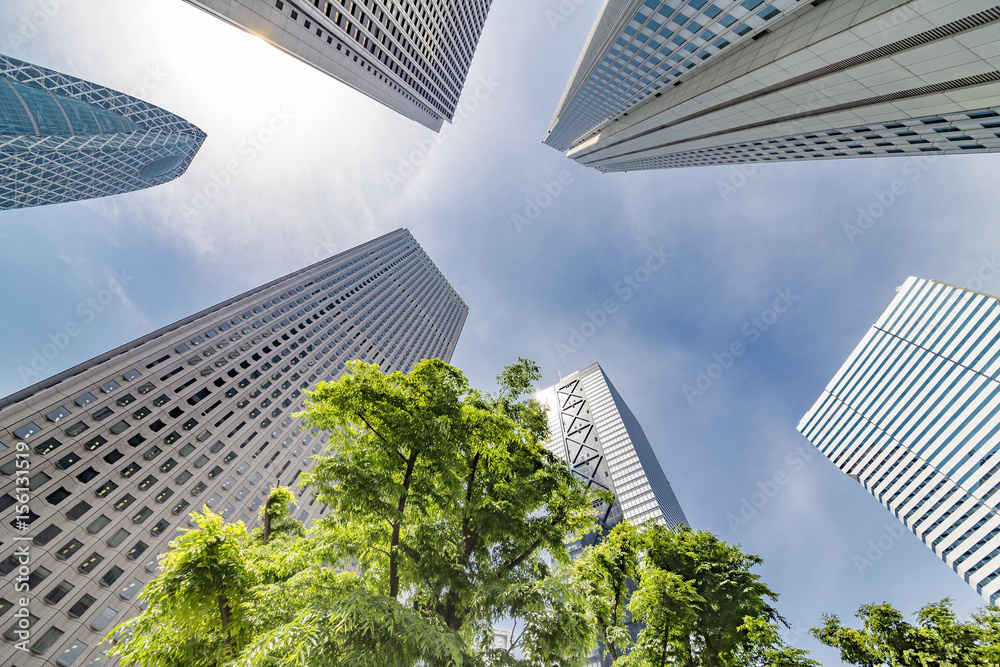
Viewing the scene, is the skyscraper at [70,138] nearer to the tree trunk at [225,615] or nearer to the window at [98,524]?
the window at [98,524]

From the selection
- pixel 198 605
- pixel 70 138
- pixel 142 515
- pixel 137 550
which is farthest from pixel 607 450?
pixel 70 138

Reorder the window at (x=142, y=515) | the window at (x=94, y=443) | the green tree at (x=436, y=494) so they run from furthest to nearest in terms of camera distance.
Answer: the window at (x=142, y=515) → the window at (x=94, y=443) → the green tree at (x=436, y=494)

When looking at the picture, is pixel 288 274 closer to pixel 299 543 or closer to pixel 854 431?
pixel 299 543

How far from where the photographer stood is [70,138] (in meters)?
83.0

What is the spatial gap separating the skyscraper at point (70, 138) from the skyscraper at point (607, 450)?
121725 mm

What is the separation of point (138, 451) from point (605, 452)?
8198cm

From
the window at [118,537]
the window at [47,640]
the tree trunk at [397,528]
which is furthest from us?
the window at [118,537]

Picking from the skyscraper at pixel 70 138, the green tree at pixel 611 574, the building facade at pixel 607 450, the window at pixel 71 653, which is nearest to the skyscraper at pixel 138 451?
the window at pixel 71 653

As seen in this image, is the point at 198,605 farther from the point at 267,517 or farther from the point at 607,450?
the point at 607,450

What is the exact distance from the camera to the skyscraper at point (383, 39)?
2934 cm

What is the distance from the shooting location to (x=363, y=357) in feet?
240

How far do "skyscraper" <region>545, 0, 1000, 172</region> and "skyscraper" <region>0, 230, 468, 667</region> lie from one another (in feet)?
121

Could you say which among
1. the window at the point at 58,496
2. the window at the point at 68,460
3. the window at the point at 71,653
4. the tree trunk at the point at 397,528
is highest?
the window at the point at 68,460

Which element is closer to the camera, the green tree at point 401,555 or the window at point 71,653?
the green tree at point 401,555
